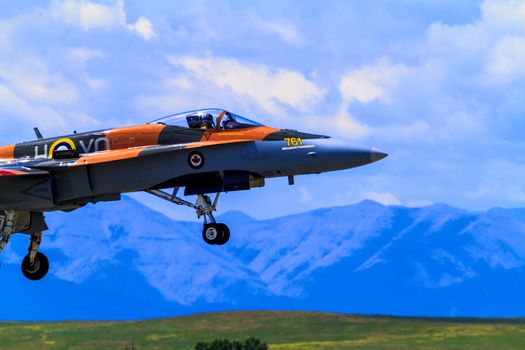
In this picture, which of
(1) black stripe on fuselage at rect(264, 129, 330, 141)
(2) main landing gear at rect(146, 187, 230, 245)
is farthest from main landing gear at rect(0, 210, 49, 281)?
(1) black stripe on fuselage at rect(264, 129, 330, 141)

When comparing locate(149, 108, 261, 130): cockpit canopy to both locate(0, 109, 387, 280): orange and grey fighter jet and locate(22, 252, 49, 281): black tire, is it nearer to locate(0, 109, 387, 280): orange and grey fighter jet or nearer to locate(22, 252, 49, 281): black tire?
locate(0, 109, 387, 280): orange and grey fighter jet

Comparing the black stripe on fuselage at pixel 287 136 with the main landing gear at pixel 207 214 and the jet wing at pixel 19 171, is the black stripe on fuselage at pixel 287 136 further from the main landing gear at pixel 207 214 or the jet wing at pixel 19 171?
the jet wing at pixel 19 171

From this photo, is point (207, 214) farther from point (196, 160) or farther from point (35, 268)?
point (35, 268)

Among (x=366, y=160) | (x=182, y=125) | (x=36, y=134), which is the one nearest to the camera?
(x=366, y=160)

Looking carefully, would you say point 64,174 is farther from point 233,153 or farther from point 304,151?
point 304,151

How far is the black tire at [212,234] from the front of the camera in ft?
112

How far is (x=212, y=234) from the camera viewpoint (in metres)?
34.3

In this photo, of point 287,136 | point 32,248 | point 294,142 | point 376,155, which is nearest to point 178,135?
point 287,136

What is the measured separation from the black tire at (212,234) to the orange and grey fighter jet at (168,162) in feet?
0.11

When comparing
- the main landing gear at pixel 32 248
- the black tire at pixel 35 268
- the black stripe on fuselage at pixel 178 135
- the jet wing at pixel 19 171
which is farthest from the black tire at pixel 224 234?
the black tire at pixel 35 268

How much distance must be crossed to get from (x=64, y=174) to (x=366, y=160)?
10.8 metres

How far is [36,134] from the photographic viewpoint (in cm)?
4116

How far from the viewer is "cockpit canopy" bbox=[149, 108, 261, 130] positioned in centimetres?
3559

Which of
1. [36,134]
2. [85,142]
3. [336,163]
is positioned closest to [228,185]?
[336,163]
